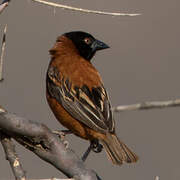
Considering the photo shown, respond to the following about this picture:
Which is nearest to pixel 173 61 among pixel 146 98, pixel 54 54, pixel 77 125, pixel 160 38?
pixel 160 38

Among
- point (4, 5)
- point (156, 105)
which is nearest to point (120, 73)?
point (4, 5)

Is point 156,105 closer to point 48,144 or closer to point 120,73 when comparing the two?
point 48,144

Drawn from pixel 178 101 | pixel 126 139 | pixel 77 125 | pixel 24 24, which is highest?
pixel 178 101

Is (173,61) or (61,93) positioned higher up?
(61,93)

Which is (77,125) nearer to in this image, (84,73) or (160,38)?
(84,73)

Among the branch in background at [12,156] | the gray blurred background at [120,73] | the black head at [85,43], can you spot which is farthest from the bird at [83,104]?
the gray blurred background at [120,73]

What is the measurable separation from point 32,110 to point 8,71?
170 cm

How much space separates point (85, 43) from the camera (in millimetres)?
6992

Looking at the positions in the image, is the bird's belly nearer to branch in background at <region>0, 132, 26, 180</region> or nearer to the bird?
the bird

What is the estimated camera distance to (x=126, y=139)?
37.3 ft

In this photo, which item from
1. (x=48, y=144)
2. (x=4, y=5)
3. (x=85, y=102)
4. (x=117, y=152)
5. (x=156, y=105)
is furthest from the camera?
(x=85, y=102)

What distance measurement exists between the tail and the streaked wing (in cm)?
11

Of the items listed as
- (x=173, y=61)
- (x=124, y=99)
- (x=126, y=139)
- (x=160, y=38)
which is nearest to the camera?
(x=126, y=139)

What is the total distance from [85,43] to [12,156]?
410cm
